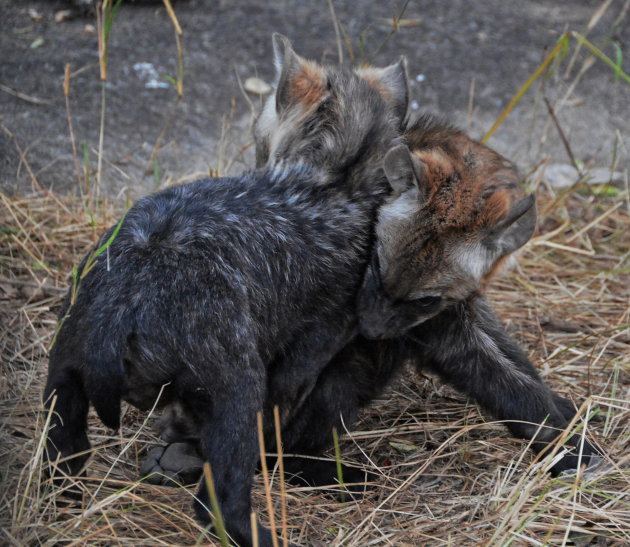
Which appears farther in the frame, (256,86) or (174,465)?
(256,86)

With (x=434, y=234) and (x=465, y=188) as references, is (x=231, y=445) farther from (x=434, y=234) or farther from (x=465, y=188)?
(x=465, y=188)

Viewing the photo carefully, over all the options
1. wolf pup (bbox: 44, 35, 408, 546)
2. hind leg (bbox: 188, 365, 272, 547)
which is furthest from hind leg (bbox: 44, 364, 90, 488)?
hind leg (bbox: 188, 365, 272, 547)

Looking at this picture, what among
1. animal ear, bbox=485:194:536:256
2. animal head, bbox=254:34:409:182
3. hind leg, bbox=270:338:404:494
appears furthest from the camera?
animal head, bbox=254:34:409:182

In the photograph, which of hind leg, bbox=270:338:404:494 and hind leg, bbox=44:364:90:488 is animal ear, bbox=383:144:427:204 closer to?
hind leg, bbox=270:338:404:494

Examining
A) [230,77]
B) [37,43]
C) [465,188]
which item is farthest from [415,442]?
[37,43]

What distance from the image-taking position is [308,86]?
17.0ft

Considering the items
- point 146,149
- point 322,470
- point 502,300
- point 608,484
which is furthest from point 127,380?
point 146,149

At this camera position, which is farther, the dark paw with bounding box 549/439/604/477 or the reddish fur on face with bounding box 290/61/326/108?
the reddish fur on face with bounding box 290/61/326/108

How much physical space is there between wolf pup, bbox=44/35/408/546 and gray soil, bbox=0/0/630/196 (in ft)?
6.96

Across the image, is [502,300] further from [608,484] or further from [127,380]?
[127,380]

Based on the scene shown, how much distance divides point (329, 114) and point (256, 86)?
346 cm

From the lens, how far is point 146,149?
7434 mm

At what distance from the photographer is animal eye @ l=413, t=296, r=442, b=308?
4.36 meters

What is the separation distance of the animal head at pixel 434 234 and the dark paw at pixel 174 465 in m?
1.07
